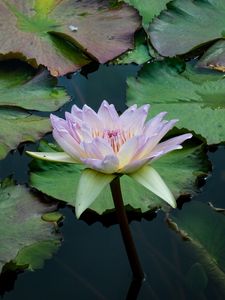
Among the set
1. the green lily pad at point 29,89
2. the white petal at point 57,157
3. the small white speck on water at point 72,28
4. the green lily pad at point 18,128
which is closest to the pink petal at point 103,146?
the white petal at point 57,157

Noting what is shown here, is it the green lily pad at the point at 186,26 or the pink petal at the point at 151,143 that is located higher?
the pink petal at the point at 151,143

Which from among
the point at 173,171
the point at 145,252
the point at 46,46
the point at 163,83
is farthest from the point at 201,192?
the point at 46,46

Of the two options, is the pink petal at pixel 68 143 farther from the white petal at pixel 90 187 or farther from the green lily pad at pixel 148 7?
the green lily pad at pixel 148 7

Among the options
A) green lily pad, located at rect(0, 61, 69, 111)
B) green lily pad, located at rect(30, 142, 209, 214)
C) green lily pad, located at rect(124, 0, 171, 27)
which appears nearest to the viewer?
green lily pad, located at rect(30, 142, 209, 214)

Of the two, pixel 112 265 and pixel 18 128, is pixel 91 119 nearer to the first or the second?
pixel 112 265

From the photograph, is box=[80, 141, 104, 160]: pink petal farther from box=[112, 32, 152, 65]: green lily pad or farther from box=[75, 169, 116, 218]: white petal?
box=[112, 32, 152, 65]: green lily pad

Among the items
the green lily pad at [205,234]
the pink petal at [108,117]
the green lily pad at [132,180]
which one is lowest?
the green lily pad at [205,234]

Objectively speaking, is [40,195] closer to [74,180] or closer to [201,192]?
[74,180]

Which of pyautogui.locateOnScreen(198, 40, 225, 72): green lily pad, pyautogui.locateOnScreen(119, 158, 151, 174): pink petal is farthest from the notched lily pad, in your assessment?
pyautogui.locateOnScreen(119, 158, 151, 174): pink petal
